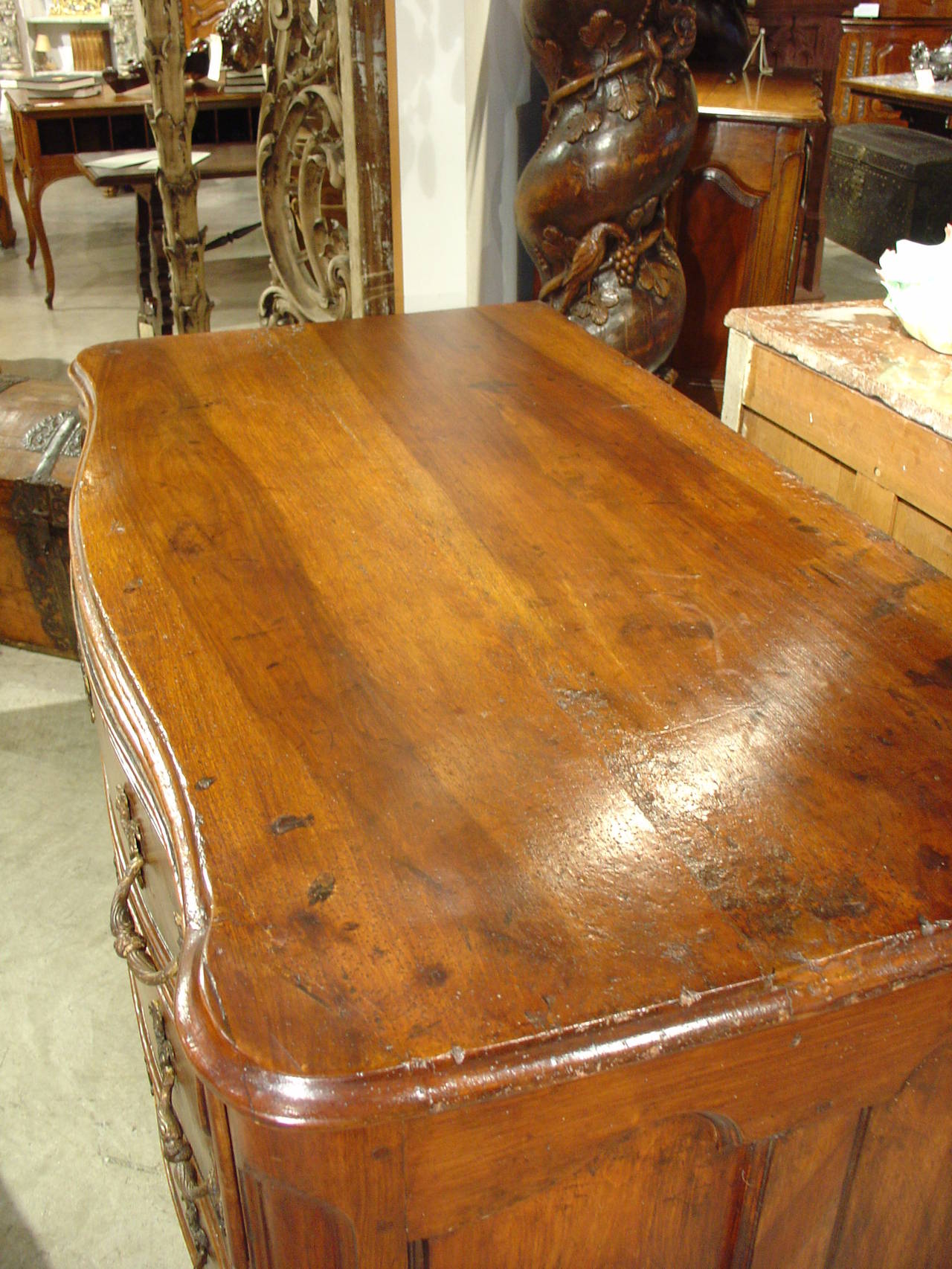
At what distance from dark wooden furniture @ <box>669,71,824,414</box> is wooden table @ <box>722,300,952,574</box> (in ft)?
3.47

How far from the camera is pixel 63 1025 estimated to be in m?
1.39

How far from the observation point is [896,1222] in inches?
27.4

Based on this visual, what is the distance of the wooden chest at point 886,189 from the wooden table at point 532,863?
430 centimetres

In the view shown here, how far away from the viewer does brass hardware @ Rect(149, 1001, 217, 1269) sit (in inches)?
32.2

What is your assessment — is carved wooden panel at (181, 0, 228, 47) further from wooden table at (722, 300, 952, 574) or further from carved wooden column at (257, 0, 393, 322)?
wooden table at (722, 300, 952, 574)

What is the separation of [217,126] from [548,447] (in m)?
3.46

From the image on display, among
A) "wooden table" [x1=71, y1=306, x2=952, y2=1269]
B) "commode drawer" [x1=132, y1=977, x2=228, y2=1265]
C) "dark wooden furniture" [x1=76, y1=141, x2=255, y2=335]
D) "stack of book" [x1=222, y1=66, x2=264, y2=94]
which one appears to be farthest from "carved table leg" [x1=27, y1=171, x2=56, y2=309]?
"commode drawer" [x1=132, y1=977, x2=228, y2=1265]

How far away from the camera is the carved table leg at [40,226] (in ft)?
12.8

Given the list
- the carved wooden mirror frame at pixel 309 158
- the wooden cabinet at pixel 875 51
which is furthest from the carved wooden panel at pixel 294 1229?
the wooden cabinet at pixel 875 51

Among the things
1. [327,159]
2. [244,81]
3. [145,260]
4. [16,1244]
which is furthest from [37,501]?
[244,81]

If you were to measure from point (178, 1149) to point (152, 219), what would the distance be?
3114mm

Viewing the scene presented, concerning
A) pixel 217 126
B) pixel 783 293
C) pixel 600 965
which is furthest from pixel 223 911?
pixel 217 126

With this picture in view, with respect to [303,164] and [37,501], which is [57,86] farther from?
[37,501]

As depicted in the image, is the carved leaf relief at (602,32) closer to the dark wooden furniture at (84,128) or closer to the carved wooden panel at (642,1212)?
the carved wooden panel at (642,1212)
